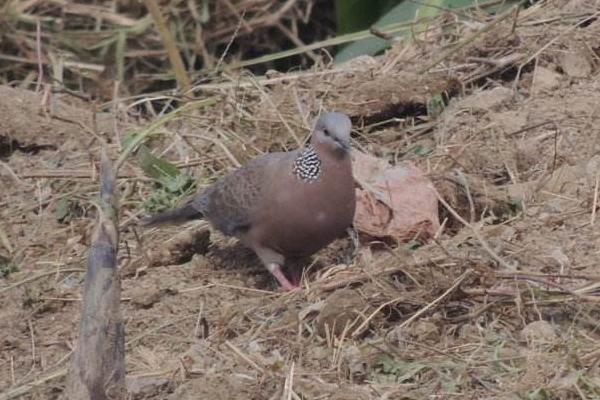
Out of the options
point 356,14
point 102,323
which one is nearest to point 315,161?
point 102,323

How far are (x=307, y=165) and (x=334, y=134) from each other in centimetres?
13

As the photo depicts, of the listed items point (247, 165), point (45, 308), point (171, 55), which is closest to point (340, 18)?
point (171, 55)

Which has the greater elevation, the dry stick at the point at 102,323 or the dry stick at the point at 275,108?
the dry stick at the point at 102,323

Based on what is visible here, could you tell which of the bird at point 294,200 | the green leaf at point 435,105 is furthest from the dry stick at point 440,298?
the green leaf at point 435,105

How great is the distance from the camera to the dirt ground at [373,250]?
3.64m

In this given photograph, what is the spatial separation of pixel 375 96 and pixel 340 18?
197 cm

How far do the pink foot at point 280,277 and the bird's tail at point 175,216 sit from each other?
0.40 metres

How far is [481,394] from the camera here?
11.3 ft

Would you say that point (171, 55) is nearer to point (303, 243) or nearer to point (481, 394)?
point (303, 243)

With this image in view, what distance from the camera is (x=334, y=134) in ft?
14.3

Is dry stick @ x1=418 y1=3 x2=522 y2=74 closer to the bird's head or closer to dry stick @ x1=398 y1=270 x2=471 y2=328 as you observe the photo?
the bird's head

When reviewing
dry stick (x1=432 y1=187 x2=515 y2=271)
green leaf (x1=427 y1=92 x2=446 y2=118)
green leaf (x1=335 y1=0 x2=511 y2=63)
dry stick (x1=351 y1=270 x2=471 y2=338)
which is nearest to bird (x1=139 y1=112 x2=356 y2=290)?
dry stick (x1=432 y1=187 x2=515 y2=271)

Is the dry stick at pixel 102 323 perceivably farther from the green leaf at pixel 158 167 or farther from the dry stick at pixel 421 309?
the green leaf at pixel 158 167

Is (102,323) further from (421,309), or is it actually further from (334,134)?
(334,134)
